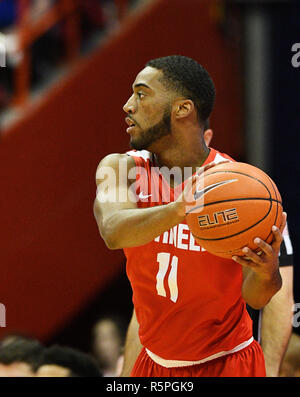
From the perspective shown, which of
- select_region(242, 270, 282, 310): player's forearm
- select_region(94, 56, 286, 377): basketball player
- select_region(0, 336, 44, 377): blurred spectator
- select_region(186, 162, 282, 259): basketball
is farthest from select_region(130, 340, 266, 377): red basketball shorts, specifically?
select_region(0, 336, 44, 377): blurred spectator

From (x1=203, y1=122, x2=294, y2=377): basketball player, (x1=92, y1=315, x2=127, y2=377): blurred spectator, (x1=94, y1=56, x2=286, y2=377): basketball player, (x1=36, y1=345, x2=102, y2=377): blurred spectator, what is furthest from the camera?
(x1=92, y1=315, x2=127, y2=377): blurred spectator

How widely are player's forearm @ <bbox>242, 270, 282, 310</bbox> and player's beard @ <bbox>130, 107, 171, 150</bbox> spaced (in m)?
0.75

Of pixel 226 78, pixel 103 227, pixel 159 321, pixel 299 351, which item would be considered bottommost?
pixel 299 351

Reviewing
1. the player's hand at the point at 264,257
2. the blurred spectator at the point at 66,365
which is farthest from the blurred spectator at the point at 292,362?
the player's hand at the point at 264,257

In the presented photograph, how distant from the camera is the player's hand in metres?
3.10

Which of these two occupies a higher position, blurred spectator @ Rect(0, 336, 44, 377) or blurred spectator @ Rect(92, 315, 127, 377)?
blurred spectator @ Rect(0, 336, 44, 377)

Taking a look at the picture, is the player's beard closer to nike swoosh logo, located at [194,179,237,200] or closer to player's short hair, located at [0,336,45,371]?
nike swoosh logo, located at [194,179,237,200]

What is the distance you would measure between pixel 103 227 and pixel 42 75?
5.12m

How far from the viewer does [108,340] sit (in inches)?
277

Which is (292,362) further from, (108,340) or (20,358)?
(108,340)

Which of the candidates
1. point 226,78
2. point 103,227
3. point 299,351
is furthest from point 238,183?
point 226,78

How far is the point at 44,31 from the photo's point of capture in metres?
7.95
